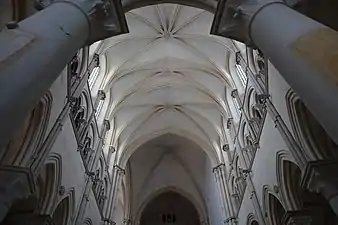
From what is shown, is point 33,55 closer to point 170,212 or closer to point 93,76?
point 93,76

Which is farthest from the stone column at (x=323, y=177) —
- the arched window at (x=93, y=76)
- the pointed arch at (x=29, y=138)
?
the arched window at (x=93, y=76)

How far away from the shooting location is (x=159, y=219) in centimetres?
3114

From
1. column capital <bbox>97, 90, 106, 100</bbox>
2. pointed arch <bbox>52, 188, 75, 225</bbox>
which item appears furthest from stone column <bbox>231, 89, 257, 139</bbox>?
pointed arch <bbox>52, 188, 75, 225</bbox>

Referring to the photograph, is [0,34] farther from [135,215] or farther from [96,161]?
[135,215]

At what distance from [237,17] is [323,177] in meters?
3.81

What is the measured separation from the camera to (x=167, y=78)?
19578mm

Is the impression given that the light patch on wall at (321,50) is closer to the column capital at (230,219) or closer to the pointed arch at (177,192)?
the column capital at (230,219)

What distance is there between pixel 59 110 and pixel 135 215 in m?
16.0

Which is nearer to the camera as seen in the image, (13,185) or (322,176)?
(13,185)

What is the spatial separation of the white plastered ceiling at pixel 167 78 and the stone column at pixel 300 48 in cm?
800

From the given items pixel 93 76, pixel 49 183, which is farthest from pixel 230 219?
pixel 49 183

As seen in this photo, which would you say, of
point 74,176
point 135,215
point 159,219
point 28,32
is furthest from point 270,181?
point 159,219

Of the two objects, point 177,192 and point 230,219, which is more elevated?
point 177,192

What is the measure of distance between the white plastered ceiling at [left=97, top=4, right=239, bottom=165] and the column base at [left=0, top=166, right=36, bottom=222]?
27.1 ft
